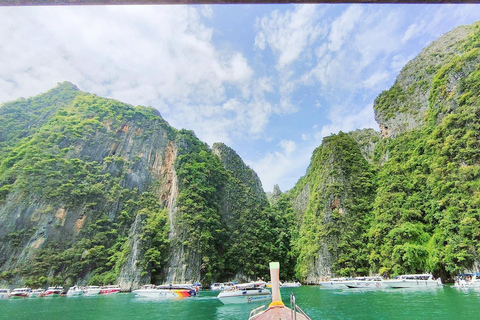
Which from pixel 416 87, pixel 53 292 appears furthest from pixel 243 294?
pixel 416 87

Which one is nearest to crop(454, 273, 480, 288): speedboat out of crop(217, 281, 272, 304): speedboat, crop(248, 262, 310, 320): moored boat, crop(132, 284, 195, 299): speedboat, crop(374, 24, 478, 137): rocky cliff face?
crop(217, 281, 272, 304): speedboat

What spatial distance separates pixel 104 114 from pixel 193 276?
54.5 metres

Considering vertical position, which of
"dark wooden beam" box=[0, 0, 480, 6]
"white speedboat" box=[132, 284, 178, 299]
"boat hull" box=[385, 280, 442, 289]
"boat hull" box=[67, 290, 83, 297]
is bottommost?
"boat hull" box=[67, 290, 83, 297]

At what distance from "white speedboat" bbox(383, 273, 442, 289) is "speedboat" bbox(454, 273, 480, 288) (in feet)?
8.36

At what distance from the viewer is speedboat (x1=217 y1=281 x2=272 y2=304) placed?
28.3 metres

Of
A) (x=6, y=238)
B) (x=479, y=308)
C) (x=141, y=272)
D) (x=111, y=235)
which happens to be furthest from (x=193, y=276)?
(x=479, y=308)

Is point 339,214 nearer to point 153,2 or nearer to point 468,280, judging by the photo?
point 468,280

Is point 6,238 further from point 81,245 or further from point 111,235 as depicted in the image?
point 111,235

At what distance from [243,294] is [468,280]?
80.4 ft

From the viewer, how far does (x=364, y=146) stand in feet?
257

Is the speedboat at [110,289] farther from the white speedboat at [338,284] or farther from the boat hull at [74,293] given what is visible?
the white speedboat at [338,284]

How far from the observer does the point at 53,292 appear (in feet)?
140

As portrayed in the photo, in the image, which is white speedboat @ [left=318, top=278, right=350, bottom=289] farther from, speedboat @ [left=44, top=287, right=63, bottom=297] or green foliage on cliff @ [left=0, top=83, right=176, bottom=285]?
speedboat @ [left=44, top=287, right=63, bottom=297]

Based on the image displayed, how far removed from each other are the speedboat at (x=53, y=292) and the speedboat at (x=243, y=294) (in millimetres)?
31219
